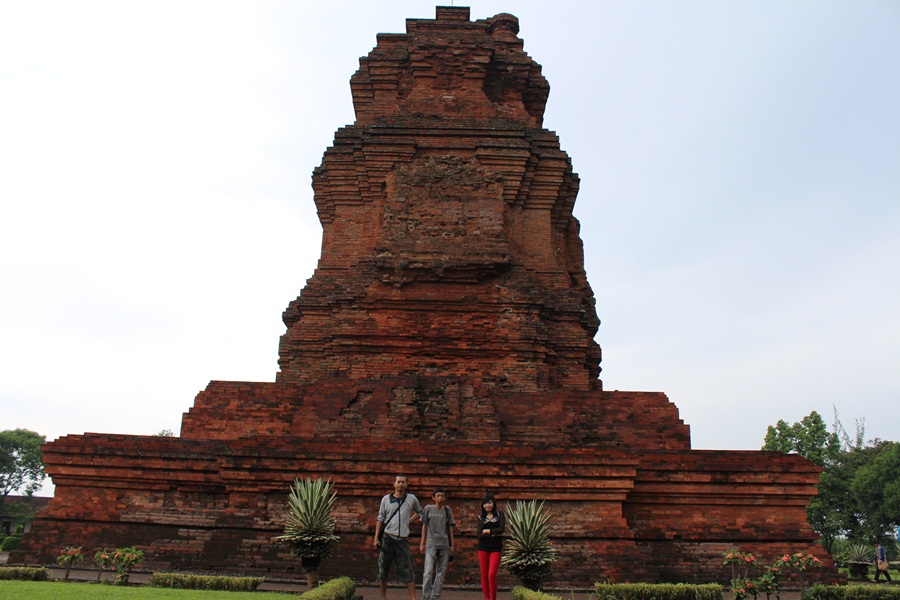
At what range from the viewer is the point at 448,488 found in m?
→ 10.1

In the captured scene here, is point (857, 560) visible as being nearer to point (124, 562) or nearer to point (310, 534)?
point (310, 534)

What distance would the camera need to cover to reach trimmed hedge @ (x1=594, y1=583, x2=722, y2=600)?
7.75 metres

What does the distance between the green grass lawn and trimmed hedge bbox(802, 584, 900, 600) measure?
5772 mm

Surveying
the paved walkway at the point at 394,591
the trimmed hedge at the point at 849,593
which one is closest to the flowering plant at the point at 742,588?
the trimmed hedge at the point at 849,593

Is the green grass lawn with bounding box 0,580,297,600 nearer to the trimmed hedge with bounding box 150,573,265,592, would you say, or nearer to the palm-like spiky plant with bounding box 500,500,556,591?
the trimmed hedge with bounding box 150,573,265,592

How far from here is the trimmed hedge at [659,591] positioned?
305 inches

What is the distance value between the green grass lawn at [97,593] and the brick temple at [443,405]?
2394 millimetres

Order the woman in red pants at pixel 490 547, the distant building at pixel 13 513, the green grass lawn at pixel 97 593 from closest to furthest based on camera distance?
the green grass lawn at pixel 97 593 < the woman in red pants at pixel 490 547 < the distant building at pixel 13 513

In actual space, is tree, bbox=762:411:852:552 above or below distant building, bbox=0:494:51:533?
above

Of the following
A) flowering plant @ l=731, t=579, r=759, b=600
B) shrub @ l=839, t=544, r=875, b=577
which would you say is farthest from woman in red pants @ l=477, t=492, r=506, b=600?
shrub @ l=839, t=544, r=875, b=577

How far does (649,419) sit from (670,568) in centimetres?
287

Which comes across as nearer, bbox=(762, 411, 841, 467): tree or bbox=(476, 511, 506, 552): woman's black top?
bbox=(476, 511, 506, 552): woman's black top

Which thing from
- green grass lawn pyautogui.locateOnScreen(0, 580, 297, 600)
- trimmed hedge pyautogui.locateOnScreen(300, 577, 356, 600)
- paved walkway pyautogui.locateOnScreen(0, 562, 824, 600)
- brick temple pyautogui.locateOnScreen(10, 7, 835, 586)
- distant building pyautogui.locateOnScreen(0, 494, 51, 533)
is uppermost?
brick temple pyautogui.locateOnScreen(10, 7, 835, 586)

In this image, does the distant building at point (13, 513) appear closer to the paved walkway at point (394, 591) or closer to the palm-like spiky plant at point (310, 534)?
the paved walkway at point (394, 591)
